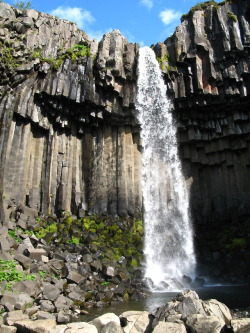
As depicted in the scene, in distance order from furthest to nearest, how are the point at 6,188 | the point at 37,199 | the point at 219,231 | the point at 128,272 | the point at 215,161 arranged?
the point at 215,161, the point at 219,231, the point at 37,199, the point at 6,188, the point at 128,272

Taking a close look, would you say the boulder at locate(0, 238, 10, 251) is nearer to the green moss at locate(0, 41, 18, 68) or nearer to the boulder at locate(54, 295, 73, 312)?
the boulder at locate(54, 295, 73, 312)

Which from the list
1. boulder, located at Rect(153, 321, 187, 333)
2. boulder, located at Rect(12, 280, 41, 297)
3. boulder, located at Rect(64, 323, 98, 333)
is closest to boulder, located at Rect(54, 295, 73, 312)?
boulder, located at Rect(12, 280, 41, 297)

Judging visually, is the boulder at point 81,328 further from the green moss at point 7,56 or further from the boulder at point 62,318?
the green moss at point 7,56

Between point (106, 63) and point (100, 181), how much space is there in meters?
7.28

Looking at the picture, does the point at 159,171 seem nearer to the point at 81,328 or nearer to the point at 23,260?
the point at 23,260

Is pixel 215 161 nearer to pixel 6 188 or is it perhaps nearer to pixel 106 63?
pixel 106 63

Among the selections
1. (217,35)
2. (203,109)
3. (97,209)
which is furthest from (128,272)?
(217,35)

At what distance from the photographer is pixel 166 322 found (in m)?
6.55

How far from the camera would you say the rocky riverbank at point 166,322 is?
20.5ft

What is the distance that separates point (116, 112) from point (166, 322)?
1537cm

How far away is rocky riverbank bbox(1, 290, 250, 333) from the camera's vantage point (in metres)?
6.25

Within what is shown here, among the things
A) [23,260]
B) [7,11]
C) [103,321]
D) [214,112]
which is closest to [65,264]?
[23,260]

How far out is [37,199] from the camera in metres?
18.6

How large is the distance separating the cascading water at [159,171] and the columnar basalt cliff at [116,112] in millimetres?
580
